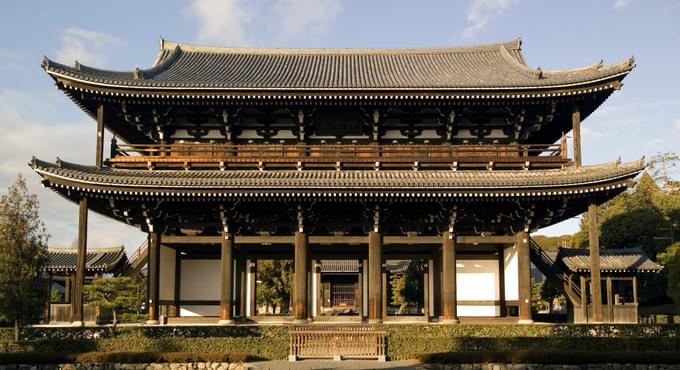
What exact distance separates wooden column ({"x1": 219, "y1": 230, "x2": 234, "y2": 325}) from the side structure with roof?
0.06 metres

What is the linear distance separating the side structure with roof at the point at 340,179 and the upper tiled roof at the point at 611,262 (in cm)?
101

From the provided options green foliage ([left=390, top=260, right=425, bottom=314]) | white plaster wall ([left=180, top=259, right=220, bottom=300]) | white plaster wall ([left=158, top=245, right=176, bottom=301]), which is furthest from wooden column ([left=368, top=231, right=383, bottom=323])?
green foliage ([left=390, top=260, right=425, bottom=314])

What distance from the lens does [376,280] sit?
82.2ft

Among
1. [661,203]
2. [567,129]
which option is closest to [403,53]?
[567,129]

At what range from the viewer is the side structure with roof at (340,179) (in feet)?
78.7

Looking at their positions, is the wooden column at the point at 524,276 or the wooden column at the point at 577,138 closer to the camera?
the wooden column at the point at 524,276

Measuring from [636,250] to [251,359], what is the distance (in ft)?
65.8

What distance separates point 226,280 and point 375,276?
626cm

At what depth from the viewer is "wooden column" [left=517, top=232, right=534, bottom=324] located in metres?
25.2

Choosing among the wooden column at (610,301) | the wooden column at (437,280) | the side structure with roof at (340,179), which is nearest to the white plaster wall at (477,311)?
the side structure with roof at (340,179)

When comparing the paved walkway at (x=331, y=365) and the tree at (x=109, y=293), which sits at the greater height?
the tree at (x=109, y=293)

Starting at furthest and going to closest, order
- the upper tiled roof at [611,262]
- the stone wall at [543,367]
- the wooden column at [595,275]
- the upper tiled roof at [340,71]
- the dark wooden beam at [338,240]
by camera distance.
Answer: the upper tiled roof at [611,262], the dark wooden beam at [338,240], the upper tiled roof at [340,71], the wooden column at [595,275], the stone wall at [543,367]

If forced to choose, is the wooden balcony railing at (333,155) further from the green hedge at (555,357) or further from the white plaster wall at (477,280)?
the green hedge at (555,357)

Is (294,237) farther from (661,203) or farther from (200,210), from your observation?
(661,203)
